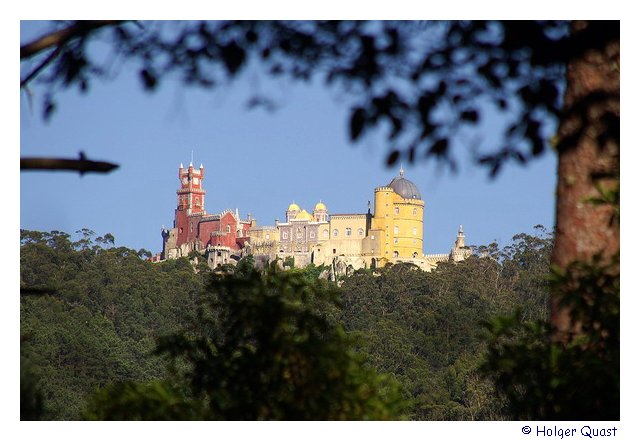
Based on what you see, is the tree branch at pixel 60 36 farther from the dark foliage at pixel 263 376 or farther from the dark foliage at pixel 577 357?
the dark foliage at pixel 577 357

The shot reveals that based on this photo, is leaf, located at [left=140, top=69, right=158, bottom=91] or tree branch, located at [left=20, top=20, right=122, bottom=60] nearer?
tree branch, located at [left=20, top=20, right=122, bottom=60]

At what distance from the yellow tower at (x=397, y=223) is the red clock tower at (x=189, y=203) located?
10.8 meters

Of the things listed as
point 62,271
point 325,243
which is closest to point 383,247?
point 325,243

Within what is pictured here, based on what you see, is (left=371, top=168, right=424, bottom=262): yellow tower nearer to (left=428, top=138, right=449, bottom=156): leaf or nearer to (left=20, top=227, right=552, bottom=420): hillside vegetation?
(left=20, top=227, right=552, bottom=420): hillside vegetation

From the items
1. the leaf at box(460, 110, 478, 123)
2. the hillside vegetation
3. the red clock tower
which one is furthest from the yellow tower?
the leaf at box(460, 110, 478, 123)

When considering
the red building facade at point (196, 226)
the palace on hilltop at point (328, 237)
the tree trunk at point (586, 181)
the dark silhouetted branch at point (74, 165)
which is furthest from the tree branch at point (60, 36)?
the red building facade at point (196, 226)

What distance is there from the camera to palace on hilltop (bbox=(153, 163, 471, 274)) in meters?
65.9

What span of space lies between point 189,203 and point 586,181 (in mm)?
71526

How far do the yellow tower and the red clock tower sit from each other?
10807 millimetres

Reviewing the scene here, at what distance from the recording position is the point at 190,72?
529 cm

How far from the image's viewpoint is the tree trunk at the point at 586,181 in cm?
489

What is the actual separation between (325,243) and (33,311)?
1245 inches

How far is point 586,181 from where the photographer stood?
4.96m
